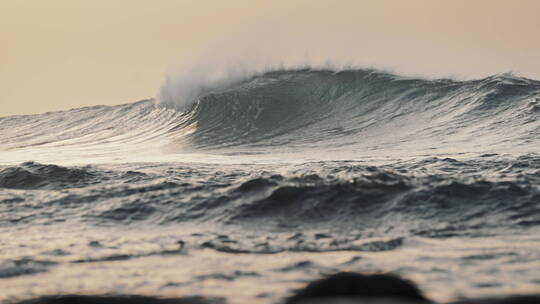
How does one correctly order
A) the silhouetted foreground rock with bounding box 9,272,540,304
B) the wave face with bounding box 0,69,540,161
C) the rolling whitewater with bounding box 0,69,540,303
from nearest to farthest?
1. the silhouetted foreground rock with bounding box 9,272,540,304
2. the rolling whitewater with bounding box 0,69,540,303
3. the wave face with bounding box 0,69,540,161

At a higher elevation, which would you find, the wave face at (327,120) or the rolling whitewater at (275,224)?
the wave face at (327,120)

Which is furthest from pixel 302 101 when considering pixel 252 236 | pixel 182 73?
pixel 252 236

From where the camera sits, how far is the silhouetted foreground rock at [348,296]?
2.55 m

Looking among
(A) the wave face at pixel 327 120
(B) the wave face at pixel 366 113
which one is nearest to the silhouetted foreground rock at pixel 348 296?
(A) the wave face at pixel 327 120

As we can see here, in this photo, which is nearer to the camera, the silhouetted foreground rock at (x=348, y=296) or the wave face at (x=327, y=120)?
the silhouetted foreground rock at (x=348, y=296)

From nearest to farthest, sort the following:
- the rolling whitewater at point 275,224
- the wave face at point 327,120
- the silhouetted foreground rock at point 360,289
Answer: the silhouetted foreground rock at point 360,289 < the rolling whitewater at point 275,224 < the wave face at point 327,120

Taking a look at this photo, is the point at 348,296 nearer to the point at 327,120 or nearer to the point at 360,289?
the point at 360,289

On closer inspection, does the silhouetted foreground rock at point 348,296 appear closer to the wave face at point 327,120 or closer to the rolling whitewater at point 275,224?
the rolling whitewater at point 275,224

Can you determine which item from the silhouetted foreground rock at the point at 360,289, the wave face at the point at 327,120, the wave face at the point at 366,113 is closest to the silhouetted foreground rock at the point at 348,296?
the silhouetted foreground rock at the point at 360,289

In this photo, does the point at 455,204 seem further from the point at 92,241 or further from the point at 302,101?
the point at 302,101

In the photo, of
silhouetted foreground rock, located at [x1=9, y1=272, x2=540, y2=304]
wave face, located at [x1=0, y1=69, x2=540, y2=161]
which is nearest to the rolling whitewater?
silhouetted foreground rock, located at [x1=9, y1=272, x2=540, y2=304]

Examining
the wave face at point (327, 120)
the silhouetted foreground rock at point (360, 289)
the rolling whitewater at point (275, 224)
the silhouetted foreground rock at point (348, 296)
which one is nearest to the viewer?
the silhouetted foreground rock at point (348, 296)

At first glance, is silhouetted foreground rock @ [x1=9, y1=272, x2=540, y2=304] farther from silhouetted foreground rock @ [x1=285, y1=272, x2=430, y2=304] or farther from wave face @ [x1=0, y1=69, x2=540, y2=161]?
wave face @ [x1=0, y1=69, x2=540, y2=161]

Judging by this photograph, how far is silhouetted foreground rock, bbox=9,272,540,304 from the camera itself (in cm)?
255
